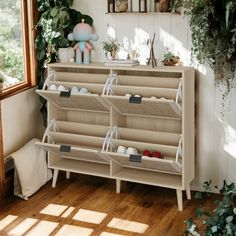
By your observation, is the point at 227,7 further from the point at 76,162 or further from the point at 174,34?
the point at 76,162

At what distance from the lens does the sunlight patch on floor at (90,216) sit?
416 cm

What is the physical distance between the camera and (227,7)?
148 inches

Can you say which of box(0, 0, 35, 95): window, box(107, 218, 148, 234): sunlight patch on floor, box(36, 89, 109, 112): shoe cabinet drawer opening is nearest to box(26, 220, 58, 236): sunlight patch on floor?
box(107, 218, 148, 234): sunlight patch on floor

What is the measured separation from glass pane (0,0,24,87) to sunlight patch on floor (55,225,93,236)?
1397mm

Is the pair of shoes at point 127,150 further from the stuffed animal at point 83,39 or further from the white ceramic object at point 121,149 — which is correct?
the stuffed animal at point 83,39

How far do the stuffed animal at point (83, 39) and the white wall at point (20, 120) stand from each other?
595 millimetres

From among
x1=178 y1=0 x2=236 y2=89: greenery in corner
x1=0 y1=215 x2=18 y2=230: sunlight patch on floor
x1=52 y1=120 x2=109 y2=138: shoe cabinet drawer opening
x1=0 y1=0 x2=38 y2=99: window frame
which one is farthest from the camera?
x1=0 y1=0 x2=38 y2=99: window frame

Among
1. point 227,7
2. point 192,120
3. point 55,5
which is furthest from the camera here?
point 55,5

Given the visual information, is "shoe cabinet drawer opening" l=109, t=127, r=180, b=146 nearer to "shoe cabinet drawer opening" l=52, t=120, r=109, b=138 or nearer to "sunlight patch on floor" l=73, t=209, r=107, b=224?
"shoe cabinet drawer opening" l=52, t=120, r=109, b=138

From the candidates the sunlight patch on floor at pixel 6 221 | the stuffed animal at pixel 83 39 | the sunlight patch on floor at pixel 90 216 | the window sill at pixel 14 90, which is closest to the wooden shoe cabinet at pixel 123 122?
the stuffed animal at pixel 83 39

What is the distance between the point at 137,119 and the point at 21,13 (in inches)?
54.7

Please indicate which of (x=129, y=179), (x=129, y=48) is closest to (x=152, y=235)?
(x=129, y=179)

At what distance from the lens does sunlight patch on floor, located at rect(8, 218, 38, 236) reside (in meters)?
3.96

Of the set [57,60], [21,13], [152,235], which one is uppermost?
[21,13]
